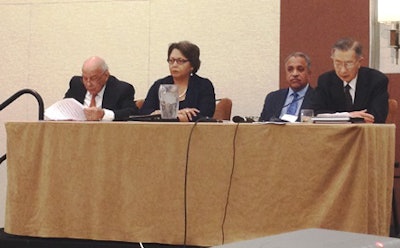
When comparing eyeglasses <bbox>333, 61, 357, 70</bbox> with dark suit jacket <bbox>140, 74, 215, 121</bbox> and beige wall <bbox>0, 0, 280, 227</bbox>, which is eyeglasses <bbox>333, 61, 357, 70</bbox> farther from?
beige wall <bbox>0, 0, 280, 227</bbox>

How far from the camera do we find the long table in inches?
109

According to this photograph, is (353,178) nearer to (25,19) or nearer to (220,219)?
(220,219)

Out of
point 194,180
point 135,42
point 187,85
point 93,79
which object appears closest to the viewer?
point 194,180

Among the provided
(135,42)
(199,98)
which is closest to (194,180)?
(199,98)

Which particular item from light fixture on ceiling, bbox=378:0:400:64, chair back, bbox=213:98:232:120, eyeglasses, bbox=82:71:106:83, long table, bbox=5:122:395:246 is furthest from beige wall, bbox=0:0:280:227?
long table, bbox=5:122:395:246

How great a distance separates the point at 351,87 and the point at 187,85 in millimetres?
1022

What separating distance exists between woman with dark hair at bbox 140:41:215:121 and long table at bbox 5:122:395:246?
3.08ft

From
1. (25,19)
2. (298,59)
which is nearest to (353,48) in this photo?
(298,59)

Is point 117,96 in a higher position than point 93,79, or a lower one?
lower

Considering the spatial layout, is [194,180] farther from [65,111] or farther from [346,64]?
[346,64]

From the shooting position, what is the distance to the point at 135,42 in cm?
520

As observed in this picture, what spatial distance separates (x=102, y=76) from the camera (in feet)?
13.3

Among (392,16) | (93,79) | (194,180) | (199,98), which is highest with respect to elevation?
(392,16)

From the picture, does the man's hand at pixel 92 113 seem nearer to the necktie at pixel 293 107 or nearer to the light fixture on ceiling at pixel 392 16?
the necktie at pixel 293 107
